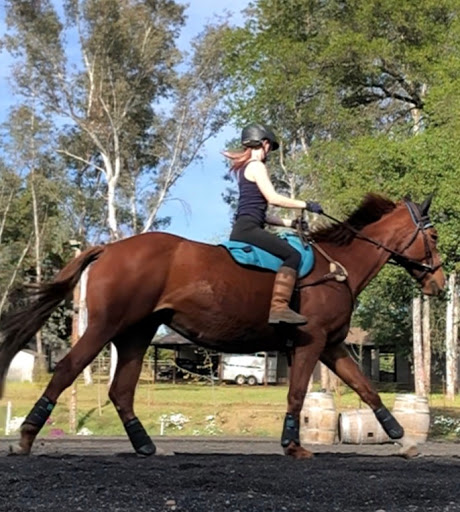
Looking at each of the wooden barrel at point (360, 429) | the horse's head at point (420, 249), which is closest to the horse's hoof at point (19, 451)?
the horse's head at point (420, 249)

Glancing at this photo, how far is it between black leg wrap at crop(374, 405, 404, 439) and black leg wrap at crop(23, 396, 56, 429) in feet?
10.0

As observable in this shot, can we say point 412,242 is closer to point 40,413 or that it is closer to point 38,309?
point 38,309

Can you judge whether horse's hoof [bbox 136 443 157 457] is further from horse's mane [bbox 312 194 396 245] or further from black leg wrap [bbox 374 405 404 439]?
horse's mane [bbox 312 194 396 245]

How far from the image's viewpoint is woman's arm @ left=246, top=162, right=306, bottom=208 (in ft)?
25.6

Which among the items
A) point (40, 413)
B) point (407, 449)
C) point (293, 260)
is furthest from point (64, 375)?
point (407, 449)

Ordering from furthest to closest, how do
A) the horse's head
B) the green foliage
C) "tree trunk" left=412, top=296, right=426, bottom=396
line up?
"tree trunk" left=412, top=296, right=426, bottom=396 → the green foliage → the horse's head

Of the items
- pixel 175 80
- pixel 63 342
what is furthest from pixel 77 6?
pixel 63 342

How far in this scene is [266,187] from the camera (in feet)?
25.6

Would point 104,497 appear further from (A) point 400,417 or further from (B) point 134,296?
(A) point 400,417

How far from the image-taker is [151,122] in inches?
1789

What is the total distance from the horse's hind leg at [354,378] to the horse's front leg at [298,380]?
0.52 metres

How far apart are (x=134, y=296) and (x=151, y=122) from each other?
128ft

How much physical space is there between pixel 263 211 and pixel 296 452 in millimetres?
2158

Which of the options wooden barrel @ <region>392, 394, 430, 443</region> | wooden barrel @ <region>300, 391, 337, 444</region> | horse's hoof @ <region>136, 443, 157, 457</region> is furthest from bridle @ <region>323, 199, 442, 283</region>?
wooden barrel @ <region>300, 391, 337, 444</region>
